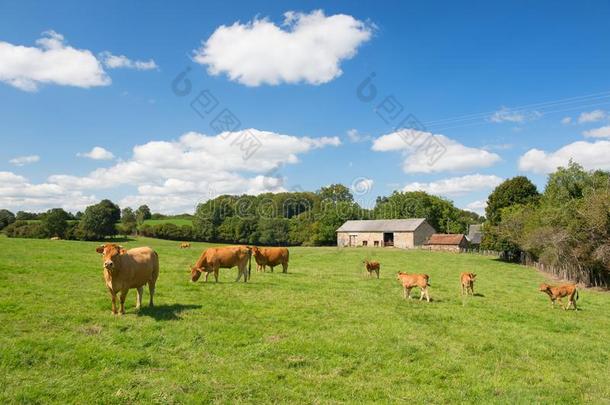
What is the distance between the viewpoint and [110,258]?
1123 cm

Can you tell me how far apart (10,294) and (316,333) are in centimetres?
914

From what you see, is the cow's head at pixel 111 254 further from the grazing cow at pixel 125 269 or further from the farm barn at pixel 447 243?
the farm barn at pixel 447 243

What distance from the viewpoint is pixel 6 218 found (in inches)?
3314

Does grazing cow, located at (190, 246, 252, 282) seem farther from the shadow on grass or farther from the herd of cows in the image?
the shadow on grass

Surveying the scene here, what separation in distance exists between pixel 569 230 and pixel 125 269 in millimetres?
33355

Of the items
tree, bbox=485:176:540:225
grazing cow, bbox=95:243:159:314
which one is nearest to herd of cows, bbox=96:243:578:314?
grazing cow, bbox=95:243:159:314

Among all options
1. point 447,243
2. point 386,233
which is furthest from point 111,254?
A: point 386,233

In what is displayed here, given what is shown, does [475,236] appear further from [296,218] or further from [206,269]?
[206,269]

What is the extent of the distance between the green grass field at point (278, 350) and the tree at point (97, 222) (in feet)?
211

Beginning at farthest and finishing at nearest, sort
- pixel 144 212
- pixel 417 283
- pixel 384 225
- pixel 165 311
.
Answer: pixel 144 212, pixel 384 225, pixel 417 283, pixel 165 311

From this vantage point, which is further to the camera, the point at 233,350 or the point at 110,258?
the point at 110,258

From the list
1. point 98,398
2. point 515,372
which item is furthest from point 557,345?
point 98,398

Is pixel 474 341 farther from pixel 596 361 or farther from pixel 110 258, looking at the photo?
pixel 110 258

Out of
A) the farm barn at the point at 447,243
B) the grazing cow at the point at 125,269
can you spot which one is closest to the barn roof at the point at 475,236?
the farm barn at the point at 447,243
